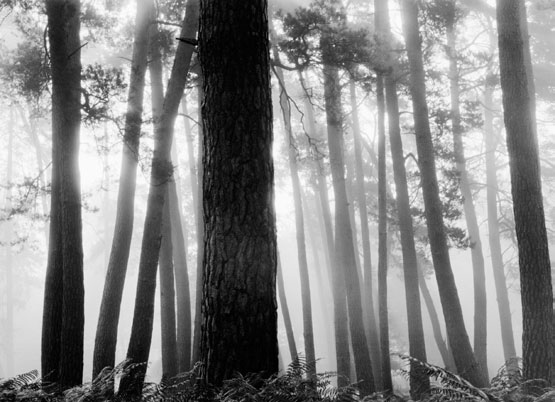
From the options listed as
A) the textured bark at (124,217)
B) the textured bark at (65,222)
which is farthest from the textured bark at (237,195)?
the textured bark at (124,217)

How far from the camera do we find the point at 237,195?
3.36 metres

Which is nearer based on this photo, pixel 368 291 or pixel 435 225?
pixel 435 225

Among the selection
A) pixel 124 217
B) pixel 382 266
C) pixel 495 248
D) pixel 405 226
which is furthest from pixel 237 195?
pixel 495 248

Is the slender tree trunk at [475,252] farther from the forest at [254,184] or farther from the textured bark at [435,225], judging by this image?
the textured bark at [435,225]

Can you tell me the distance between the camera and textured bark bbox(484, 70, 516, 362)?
17.0 meters

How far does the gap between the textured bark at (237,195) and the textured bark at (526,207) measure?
4.49 metres

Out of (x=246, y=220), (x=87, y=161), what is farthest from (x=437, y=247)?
(x=87, y=161)

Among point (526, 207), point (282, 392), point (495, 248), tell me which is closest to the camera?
point (282, 392)

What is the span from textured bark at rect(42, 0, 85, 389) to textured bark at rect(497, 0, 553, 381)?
6.30 meters

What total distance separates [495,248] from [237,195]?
→ 1780 centimetres

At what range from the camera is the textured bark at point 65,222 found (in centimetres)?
680

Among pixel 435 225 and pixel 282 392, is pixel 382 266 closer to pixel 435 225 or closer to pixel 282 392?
pixel 435 225

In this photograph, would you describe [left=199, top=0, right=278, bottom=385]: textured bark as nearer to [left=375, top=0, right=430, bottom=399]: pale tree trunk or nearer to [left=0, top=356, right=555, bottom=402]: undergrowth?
[left=0, top=356, right=555, bottom=402]: undergrowth

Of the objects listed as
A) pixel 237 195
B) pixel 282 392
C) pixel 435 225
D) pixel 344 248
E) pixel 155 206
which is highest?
pixel 155 206
